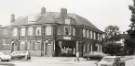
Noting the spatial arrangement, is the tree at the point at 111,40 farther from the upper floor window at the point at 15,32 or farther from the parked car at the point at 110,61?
the upper floor window at the point at 15,32

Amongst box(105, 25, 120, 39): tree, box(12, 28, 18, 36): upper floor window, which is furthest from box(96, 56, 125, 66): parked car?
box(12, 28, 18, 36): upper floor window

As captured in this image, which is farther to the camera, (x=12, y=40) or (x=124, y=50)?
(x=12, y=40)

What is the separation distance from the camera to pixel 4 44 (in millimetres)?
9828

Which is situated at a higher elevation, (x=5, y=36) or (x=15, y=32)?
(x=15, y=32)

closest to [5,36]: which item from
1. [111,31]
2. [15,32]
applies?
[15,32]

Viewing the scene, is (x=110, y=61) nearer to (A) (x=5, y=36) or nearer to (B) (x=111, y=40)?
(B) (x=111, y=40)

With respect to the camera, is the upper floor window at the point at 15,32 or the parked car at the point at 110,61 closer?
the parked car at the point at 110,61

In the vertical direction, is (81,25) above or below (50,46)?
above

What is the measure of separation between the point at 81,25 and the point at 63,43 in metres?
5.87

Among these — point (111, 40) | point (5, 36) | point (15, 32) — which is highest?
point (15, 32)

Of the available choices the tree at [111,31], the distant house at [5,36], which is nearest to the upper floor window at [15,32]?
the distant house at [5,36]

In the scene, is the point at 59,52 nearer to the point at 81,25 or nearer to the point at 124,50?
the point at 81,25

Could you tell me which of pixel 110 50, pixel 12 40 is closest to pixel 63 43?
pixel 12 40

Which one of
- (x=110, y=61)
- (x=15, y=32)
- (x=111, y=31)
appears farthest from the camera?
(x=15, y=32)
